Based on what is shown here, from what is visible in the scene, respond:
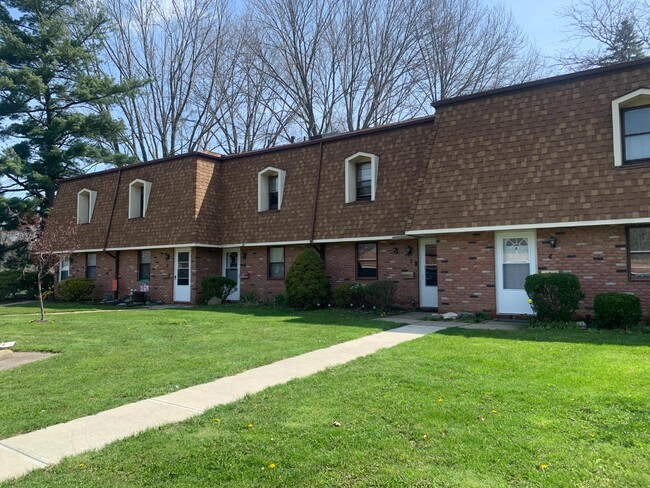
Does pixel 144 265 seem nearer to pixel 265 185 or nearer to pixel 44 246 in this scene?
pixel 44 246

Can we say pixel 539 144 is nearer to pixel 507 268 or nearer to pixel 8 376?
pixel 507 268

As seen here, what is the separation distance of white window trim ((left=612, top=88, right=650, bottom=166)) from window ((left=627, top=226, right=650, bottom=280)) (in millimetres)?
1644

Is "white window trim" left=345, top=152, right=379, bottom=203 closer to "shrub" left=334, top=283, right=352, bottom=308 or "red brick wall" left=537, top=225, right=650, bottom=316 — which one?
"shrub" left=334, top=283, right=352, bottom=308

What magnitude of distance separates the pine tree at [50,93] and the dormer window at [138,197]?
8.56 m

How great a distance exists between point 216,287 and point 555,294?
1220cm

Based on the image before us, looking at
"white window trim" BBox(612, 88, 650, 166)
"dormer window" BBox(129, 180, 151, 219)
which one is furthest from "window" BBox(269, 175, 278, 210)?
"white window trim" BBox(612, 88, 650, 166)

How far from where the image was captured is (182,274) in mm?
19797

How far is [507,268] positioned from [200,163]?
41.7 feet

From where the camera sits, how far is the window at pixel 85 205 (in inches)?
917

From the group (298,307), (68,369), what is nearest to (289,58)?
(298,307)

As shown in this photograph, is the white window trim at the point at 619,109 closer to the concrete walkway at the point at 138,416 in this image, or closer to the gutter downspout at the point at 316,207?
the concrete walkway at the point at 138,416

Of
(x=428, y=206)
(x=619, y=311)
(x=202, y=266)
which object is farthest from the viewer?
(x=202, y=266)

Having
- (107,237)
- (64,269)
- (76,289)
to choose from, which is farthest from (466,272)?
(64,269)

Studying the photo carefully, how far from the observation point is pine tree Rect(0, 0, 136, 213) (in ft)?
86.0
